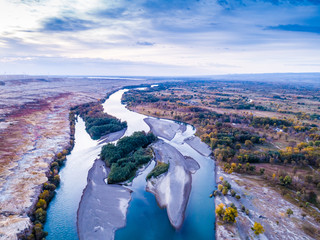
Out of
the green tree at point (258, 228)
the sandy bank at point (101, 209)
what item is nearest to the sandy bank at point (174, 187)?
the sandy bank at point (101, 209)

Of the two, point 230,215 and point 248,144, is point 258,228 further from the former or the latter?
point 248,144

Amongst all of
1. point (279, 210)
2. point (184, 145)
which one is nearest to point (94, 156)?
point (184, 145)

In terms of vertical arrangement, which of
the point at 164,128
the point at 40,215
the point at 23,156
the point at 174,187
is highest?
the point at 23,156

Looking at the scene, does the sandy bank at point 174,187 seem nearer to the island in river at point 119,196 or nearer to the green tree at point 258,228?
the island in river at point 119,196

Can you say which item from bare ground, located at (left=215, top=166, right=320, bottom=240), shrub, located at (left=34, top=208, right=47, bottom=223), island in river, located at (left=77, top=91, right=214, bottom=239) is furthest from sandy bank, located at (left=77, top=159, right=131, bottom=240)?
bare ground, located at (left=215, top=166, right=320, bottom=240)

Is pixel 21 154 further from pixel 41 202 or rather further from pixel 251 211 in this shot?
pixel 251 211

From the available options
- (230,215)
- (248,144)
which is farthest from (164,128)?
(230,215)
